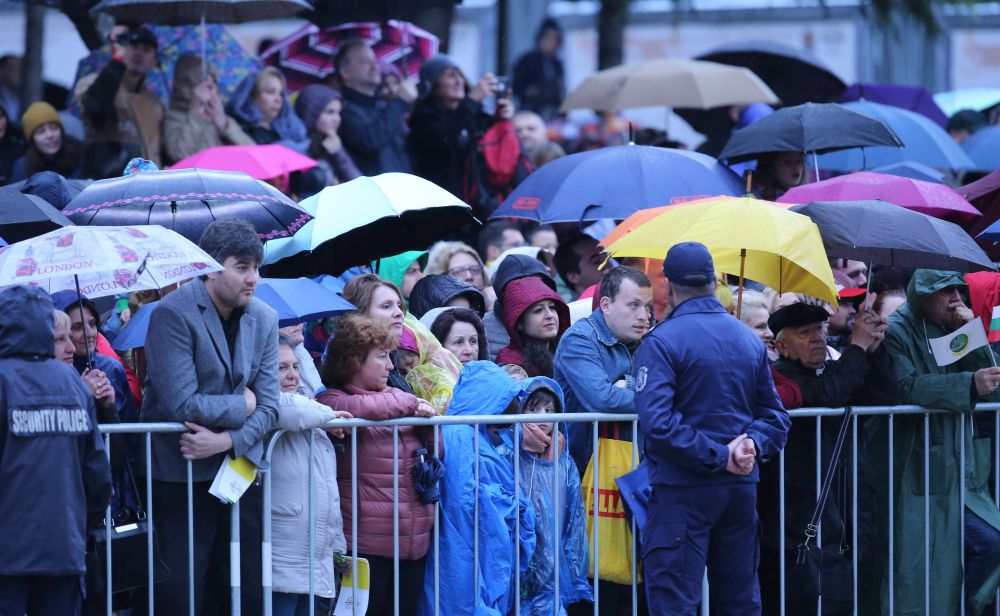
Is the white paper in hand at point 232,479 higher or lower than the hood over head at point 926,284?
lower

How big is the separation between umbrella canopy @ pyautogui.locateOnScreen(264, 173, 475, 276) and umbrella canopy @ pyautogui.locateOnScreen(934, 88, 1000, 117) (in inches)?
363

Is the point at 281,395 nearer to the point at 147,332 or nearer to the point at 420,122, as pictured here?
the point at 147,332

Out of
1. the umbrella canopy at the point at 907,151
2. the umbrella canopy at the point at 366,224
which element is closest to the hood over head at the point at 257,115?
the umbrella canopy at the point at 366,224

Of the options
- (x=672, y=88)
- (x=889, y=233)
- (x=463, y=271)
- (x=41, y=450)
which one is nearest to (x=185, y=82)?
(x=463, y=271)

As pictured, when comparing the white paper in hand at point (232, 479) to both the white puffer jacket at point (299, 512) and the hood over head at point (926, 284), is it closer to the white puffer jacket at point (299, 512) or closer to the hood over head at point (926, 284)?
the white puffer jacket at point (299, 512)

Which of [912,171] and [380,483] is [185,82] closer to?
[912,171]

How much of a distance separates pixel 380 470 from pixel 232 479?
73 centimetres

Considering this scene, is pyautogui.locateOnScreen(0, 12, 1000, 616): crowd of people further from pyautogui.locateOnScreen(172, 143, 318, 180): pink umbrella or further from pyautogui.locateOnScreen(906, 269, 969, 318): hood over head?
pyautogui.locateOnScreen(172, 143, 318, 180): pink umbrella

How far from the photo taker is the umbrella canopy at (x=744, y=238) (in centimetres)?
752

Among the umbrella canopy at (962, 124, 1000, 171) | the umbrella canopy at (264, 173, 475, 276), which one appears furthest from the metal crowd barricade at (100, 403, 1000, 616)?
the umbrella canopy at (962, 124, 1000, 171)

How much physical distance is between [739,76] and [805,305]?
5.20 metres

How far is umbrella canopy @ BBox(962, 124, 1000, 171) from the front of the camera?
1326cm

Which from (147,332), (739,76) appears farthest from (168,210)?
(739,76)

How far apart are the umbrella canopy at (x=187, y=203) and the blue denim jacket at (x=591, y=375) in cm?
151
